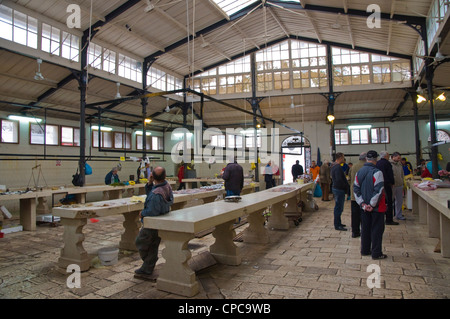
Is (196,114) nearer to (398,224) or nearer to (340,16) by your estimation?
(340,16)

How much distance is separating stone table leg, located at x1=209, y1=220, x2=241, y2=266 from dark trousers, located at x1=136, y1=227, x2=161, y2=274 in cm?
88

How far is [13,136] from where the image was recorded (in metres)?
11.8

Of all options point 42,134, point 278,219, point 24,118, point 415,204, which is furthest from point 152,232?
point 42,134

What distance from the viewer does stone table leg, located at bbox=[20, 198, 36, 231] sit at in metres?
6.51

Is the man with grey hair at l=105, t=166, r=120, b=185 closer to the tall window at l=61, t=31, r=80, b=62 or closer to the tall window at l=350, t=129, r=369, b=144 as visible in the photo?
the tall window at l=61, t=31, r=80, b=62

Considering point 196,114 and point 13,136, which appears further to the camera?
point 196,114

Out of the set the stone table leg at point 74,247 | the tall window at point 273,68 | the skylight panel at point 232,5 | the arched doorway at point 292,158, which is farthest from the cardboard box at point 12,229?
the arched doorway at point 292,158

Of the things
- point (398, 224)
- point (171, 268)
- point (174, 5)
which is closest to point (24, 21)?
point (174, 5)

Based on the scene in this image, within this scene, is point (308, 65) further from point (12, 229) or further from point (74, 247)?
point (74, 247)

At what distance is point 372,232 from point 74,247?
156 inches

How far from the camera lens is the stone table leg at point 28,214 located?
21.4ft

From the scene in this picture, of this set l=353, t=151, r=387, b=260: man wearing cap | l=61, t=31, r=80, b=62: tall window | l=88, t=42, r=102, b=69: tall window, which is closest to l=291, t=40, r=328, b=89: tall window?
l=88, t=42, r=102, b=69: tall window

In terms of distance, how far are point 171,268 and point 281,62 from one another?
14.4 metres

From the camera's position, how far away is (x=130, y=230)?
492cm
